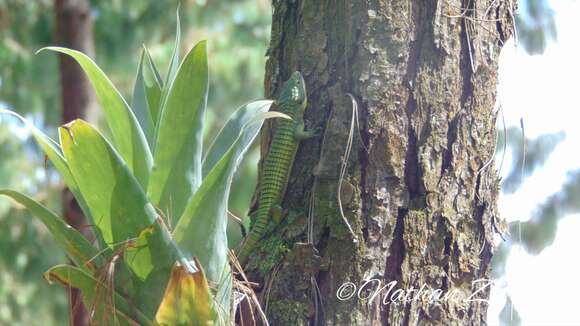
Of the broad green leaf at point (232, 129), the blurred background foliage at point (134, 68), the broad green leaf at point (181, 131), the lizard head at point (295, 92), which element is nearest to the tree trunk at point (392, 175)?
the lizard head at point (295, 92)

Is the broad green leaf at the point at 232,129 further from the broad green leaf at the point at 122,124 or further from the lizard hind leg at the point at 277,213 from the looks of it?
the lizard hind leg at the point at 277,213

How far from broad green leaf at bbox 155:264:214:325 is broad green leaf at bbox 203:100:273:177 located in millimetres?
A: 266

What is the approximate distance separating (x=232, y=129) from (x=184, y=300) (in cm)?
31

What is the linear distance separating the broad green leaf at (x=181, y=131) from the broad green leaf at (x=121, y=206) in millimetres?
65

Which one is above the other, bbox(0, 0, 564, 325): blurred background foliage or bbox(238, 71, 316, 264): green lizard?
bbox(0, 0, 564, 325): blurred background foliage

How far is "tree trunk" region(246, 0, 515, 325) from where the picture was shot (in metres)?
1.46

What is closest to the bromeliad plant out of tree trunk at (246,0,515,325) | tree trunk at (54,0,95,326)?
tree trunk at (246,0,515,325)

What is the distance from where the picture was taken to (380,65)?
4.96 feet

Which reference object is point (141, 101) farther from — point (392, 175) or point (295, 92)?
point (392, 175)

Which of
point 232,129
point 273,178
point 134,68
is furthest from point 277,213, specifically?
point 134,68

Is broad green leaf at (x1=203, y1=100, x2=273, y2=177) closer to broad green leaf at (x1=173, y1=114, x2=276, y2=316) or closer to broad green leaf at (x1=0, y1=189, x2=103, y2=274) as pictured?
broad green leaf at (x1=173, y1=114, x2=276, y2=316)

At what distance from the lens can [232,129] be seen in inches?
50.3

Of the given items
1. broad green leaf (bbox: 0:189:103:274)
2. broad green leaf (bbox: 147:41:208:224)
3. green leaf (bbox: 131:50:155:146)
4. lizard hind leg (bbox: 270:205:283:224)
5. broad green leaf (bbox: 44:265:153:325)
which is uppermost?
green leaf (bbox: 131:50:155:146)

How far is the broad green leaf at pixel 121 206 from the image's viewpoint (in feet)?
3.71
